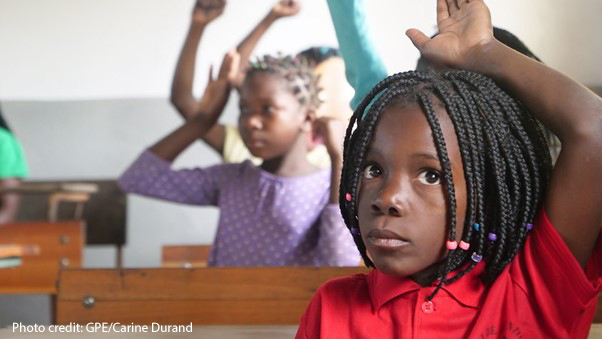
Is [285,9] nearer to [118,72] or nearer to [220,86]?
[220,86]

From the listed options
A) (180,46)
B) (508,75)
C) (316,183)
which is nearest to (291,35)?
(180,46)

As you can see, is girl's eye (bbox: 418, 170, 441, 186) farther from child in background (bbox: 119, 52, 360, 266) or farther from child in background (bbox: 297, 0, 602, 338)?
child in background (bbox: 119, 52, 360, 266)

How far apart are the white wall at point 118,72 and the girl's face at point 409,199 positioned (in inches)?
65.4

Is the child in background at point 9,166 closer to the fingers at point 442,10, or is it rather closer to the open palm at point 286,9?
the open palm at point 286,9

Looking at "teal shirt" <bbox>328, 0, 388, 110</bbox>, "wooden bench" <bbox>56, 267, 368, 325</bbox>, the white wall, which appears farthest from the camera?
the white wall

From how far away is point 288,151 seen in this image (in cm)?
241

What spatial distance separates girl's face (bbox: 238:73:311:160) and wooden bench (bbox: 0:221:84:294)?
0.67m

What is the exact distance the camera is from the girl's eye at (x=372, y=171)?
0.87 m

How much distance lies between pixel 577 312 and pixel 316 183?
157 cm

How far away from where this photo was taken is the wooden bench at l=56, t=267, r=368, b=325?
168cm

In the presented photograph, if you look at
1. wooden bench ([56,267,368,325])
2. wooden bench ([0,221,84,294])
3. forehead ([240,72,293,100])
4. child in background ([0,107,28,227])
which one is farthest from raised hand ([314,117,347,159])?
child in background ([0,107,28,227])

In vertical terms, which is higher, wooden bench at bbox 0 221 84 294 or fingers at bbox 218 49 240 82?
fingers at bbox 218 49 240 82

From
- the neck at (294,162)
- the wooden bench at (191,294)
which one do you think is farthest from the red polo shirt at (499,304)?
the neck at (294,162)

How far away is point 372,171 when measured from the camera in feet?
2.87
